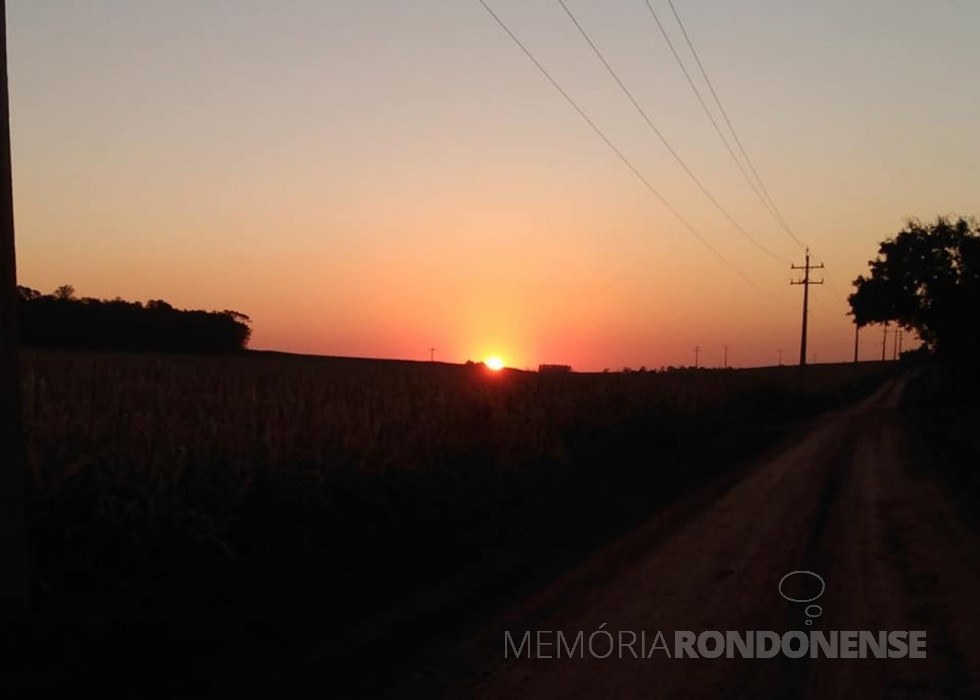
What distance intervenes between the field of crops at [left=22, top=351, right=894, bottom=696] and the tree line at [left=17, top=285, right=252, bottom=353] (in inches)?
750

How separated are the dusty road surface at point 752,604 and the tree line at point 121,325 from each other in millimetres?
26480

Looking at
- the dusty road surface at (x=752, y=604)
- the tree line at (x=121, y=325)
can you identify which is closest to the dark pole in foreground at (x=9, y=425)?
the dusty road surface at (x=752, y=604)

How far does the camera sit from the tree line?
36.1 meters

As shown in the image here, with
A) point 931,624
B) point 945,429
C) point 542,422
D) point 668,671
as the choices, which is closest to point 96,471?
point 668,671

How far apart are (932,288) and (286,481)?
2116 inches

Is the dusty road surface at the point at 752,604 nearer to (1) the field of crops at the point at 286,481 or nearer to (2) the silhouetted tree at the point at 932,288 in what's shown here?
(1) the field of crops at the point at 286,481

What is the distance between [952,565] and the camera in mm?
10094

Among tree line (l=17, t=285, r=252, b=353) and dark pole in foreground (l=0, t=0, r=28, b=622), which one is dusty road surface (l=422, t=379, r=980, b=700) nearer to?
dark pole in foreground (l=0, t=0, r=28, b=622)

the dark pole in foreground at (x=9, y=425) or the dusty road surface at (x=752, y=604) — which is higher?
the dark pole in foreground at (x=9, y=425)

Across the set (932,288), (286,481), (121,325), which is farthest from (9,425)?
(932,288)

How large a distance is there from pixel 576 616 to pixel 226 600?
294 centimetres

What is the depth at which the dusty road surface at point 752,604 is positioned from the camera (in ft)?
21.0

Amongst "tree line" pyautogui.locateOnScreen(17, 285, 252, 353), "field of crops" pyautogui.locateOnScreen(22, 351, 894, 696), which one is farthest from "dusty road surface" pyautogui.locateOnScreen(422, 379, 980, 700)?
"tree line" pyautogui.locateOnScreen(17, 285, 252, 353)

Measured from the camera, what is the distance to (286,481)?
1041cm
